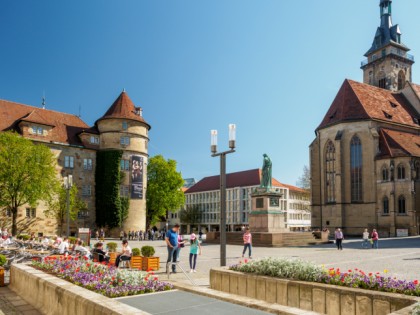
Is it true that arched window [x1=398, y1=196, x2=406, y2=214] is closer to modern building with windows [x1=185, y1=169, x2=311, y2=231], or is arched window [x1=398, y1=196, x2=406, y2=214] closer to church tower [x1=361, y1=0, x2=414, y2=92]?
church tower [x1=361, y1=0, x2=414, y2=92]

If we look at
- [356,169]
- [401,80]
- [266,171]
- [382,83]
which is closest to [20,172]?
[266,171]

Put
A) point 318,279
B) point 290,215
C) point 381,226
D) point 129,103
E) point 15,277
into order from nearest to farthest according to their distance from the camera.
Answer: point 318,279
point 15,277
point 381,226
point 129,103
point 290,215

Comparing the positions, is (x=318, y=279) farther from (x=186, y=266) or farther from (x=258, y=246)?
(x=258, y=246)

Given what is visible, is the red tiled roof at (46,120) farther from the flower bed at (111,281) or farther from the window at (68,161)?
the flower bed at (111,281)

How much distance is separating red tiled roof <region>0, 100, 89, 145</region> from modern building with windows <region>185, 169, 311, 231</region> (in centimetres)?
5290

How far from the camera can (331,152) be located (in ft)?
191

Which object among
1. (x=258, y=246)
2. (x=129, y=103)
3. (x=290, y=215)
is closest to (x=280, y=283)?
(x=258, y=246)

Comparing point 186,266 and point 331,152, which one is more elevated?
point 331,152

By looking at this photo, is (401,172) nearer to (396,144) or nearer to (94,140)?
(396,144)

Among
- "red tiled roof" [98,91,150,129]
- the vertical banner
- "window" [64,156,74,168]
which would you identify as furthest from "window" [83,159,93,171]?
"red tiled roof" [98,91,150,129]

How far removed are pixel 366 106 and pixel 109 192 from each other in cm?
3704

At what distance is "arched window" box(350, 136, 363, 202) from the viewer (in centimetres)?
5419

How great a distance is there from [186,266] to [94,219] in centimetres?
3710

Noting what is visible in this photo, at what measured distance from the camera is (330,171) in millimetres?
57875
